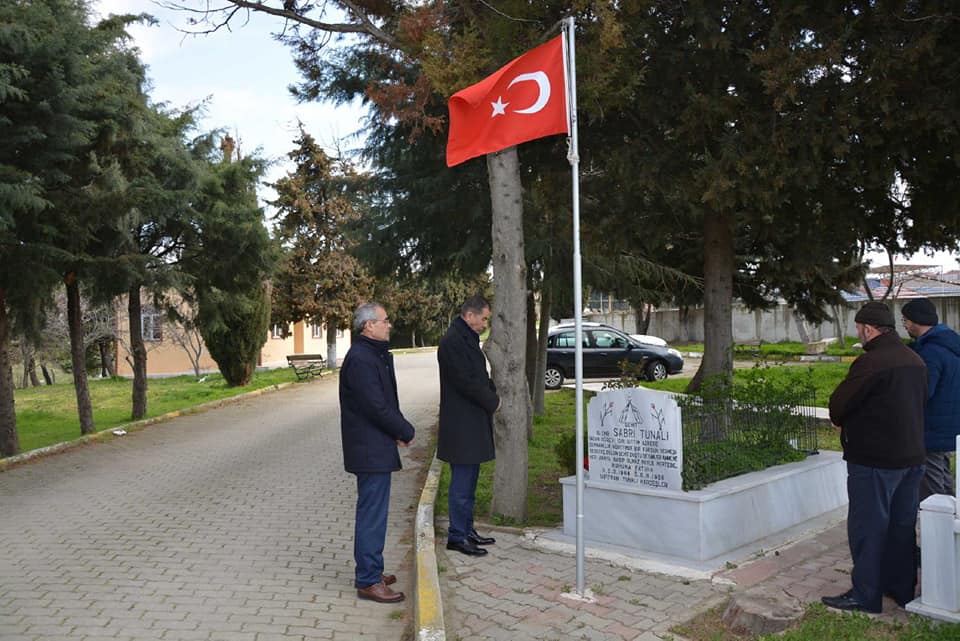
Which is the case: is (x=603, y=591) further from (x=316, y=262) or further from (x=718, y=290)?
(x=316, y=262)

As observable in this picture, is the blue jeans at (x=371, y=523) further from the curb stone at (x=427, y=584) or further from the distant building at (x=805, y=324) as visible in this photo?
the distant building at (x=805, y=324)

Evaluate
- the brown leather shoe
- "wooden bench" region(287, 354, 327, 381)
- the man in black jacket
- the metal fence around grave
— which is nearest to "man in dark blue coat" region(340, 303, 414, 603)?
the brown leather shoe

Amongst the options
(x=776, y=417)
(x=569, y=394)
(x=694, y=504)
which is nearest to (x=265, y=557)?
(x=694, y=504)

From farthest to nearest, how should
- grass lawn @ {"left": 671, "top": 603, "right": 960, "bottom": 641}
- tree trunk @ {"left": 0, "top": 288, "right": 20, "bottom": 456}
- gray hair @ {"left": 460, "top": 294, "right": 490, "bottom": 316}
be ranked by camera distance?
tree trunk @ {"left": 0, "top": 288, "right": 20, "bottom": 456}
gray hair @ {"left": 460, "top": 294, "right": 490, "bottom": 316}
grass lawn @ {"left": 671, "top": 603, "right": 960, "bottom": 641}

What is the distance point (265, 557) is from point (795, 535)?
450 centimetres

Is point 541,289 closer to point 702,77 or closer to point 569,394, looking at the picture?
point 702,77

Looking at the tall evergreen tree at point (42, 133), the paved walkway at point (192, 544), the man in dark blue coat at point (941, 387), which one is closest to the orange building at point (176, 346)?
the tall evergreen tree at point (42, 133)

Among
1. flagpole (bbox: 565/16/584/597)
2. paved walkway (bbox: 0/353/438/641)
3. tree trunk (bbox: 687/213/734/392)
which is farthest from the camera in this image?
tree trunk (bbox: 687/213/734/392)

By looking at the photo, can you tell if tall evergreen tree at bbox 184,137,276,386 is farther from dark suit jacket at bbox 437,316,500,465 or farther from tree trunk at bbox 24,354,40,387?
tree trunk at bbox 24,354,40,387

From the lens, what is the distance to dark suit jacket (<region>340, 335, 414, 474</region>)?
→ 5.43m

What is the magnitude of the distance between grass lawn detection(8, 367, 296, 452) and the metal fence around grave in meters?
12.8

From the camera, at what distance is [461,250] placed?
513 inches

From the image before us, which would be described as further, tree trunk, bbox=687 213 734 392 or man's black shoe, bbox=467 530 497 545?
tree trunk, bbox=687 213 734 392

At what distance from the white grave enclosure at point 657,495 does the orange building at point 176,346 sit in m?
24.3
